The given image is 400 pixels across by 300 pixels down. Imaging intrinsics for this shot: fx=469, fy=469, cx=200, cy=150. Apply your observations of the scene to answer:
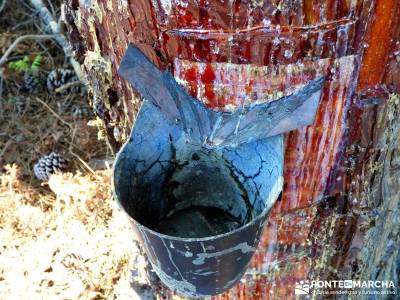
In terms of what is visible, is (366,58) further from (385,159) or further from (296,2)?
(385,159)

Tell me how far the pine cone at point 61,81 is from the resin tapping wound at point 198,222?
2.25m

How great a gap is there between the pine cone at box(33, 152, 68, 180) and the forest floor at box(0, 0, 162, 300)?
0.06 m

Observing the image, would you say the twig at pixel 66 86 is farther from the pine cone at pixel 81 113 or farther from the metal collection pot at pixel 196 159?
the metal collection pot at pixel 196 159

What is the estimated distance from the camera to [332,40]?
88 cm

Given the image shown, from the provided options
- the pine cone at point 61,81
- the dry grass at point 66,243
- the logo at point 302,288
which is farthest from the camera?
the pine cone at point 61,81

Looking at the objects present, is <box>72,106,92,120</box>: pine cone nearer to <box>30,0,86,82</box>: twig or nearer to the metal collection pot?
<box>30,0,86,82</box>: twig

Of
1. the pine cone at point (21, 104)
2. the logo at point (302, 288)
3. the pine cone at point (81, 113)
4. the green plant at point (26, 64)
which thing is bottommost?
the logo at point (302, 288)

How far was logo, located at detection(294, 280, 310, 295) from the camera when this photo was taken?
4.68 feet

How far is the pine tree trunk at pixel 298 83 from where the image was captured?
857mm

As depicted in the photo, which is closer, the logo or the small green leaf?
the logo

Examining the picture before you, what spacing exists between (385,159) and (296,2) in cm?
56

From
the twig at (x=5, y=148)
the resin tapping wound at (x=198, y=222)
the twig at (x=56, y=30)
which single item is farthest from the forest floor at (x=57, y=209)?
the resin tapping wound at (x=198, y=222)

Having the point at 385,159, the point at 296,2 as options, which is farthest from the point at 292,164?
the point at 296,2

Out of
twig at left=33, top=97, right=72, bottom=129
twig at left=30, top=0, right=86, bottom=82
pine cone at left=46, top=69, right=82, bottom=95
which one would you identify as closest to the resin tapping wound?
twig at left=33, top=97, right=72, bottom=129
